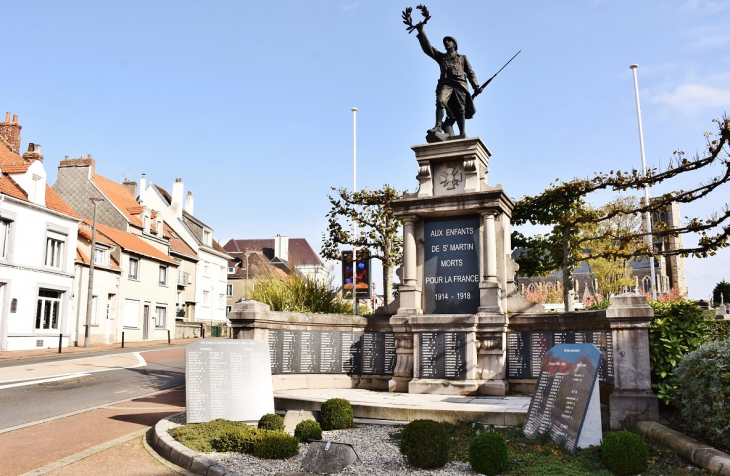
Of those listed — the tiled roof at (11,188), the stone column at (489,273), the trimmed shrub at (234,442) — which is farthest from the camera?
the tiled roof at (11,188)

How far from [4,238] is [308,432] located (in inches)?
1067

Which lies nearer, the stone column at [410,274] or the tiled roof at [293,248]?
the stone column at [410,274]

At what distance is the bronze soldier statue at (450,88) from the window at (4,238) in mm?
24605

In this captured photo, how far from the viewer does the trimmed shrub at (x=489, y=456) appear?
6277 mm

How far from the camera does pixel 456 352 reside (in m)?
11.8

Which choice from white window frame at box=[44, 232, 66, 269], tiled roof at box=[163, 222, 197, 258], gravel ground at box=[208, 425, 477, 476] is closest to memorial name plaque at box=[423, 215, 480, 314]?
gravel ground at box=[208, 425, 477, 476]

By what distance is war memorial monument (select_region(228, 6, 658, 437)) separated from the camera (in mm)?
11547

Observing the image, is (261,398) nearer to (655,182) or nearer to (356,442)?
(356,442)

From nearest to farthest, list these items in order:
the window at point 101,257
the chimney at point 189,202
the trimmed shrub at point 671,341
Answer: the trimmed shrub at point 671,341 < the window at point 101,257 < the chimney at point 189,202

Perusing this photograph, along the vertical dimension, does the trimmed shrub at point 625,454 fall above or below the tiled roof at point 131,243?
below

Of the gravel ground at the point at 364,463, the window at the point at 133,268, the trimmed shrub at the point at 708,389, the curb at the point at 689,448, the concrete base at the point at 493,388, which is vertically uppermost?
the window at the point at 133,268

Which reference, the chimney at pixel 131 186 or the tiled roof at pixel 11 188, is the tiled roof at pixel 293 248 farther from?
the tiled roof at pixel 11 188

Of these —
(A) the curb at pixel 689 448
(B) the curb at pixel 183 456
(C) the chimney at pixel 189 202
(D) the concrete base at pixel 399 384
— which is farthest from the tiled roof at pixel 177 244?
(A) the curb at pixel 689 448

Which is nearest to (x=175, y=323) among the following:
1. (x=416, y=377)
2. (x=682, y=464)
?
(x=416, y=377)
